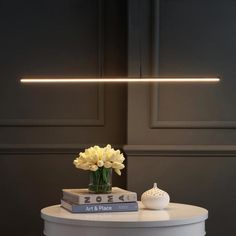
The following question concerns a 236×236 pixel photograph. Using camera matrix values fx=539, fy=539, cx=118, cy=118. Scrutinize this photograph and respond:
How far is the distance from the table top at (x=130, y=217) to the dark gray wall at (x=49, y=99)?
0.87 metres

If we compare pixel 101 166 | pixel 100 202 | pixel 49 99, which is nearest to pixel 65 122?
pixel 49 99

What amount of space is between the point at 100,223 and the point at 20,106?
132cm

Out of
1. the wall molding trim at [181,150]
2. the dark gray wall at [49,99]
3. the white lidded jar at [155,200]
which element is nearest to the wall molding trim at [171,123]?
the wall molding trim at [181,150]

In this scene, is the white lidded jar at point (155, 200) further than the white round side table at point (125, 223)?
Yes

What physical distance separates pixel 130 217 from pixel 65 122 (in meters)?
1.16

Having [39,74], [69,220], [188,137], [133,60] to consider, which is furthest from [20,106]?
[69,220]

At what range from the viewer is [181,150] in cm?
304

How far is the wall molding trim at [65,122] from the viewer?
3.16 metres

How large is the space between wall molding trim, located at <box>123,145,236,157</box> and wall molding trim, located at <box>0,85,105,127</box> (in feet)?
0.95

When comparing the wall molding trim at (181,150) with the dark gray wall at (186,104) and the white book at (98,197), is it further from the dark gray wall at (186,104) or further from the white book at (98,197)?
the white book at (98,197)

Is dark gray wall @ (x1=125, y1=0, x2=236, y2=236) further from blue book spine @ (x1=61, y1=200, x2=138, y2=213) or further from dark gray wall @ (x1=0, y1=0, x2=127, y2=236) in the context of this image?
blue book spine @ (x1=61, y1=200, x2=138, y2=213)

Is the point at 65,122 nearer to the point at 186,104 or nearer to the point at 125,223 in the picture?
the point at 186,104

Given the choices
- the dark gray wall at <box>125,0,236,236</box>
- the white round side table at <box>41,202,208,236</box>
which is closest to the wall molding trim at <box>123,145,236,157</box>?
the dark gray wall at <box>125,0,236,236</box>

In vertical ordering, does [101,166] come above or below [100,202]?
above
